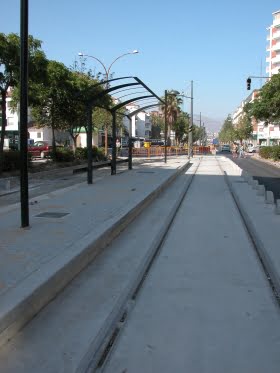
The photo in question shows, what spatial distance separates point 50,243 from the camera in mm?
7254

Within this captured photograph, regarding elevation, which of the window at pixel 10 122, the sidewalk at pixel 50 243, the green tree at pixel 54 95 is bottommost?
the sidewalk at pixel 50 243

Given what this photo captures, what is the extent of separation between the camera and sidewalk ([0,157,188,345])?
4.76m

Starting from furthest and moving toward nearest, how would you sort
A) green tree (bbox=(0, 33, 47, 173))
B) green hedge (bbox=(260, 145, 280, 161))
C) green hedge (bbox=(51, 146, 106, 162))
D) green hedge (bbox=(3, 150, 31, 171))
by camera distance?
green hedge (bbox=(260, 145, 280, 161)) < green hedge (bbox=(51, 146, 106, 162)) < green hedge (bbox=(3, 150, 31, 171)) < green tree (bbox=(0, 33, 47, 173))

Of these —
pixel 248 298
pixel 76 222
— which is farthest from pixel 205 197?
pixel 248 298

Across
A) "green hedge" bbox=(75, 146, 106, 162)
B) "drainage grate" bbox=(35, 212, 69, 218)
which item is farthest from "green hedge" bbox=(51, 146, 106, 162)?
"drainage grate" bbox=(35, 212, 69, 218)

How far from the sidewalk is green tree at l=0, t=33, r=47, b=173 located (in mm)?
8495

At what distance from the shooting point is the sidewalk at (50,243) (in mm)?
4762

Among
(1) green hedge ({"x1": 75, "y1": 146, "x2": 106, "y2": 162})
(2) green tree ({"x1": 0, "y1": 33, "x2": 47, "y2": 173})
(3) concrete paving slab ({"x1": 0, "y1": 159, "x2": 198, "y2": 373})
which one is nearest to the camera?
(3) concrete paving slab ({"x1": 0, "y1": 159, "x2": 198, "y2": 373})

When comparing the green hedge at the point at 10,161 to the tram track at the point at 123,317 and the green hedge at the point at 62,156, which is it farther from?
the tram track at the point at 123,317

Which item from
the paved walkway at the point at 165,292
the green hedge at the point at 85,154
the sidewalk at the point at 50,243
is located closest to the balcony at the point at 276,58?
the green hedge at the point at 85,154

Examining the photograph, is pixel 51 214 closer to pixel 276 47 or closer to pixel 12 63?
pixel 12 63

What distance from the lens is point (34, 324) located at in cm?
466

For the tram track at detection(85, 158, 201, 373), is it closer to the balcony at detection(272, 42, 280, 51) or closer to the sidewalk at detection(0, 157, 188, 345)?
the sidewalk at detection(0, 157, 188, 345)

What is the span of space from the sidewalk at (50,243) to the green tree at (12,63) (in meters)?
8.50
